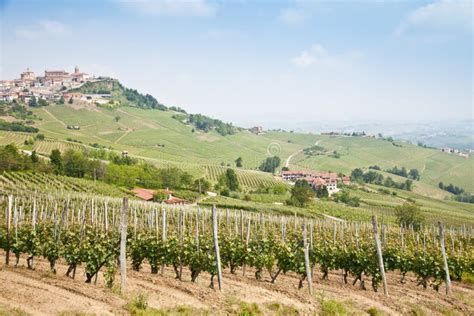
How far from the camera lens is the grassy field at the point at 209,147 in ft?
398

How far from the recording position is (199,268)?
1359cm

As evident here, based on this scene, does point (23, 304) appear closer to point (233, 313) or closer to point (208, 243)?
point (233, 313)

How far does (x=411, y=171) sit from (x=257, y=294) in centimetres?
14358

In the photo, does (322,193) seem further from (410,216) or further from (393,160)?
(393,160)

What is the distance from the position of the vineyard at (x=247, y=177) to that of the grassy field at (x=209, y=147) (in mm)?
555

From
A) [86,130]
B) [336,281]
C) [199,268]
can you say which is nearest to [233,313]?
[199,268]

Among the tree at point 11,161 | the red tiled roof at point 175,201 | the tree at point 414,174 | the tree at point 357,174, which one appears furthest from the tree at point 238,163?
the tree at point 11,161

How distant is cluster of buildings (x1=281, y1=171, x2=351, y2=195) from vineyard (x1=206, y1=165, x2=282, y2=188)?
9.60m

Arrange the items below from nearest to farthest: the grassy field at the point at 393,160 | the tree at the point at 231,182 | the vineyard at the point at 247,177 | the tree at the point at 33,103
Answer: the tree at the point at 231,182, the vineyard at the point at 247,177, the grassy field at the point at 393,160, the tree at the point at 33,103

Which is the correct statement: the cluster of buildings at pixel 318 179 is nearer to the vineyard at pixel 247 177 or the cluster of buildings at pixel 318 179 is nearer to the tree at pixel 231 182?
the vineyard at pixel 247 177

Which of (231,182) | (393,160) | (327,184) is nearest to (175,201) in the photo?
(231,182)

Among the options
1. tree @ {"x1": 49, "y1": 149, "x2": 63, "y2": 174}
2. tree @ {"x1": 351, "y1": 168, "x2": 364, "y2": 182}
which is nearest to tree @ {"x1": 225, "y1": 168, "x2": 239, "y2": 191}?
tree @ {"x1": 49, "y1": 149, "x2": 63, "y2": 174}

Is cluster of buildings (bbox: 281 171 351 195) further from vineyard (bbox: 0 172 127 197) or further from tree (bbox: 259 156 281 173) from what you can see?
vineyard (bbox: 0 172 127 197)

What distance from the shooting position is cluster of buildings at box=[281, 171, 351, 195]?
10419 cm
